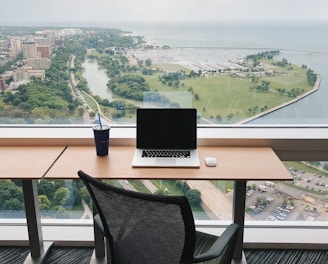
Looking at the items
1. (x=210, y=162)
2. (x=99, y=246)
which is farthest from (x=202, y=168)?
(x=99, y=246)

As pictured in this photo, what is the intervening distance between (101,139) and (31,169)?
449 millimetres

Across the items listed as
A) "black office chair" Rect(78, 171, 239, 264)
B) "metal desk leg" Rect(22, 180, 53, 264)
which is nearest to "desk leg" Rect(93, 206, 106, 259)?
"metal desk leg" Rect(22, 180, 53, 264)

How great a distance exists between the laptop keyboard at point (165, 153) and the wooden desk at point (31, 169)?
0.57 meters

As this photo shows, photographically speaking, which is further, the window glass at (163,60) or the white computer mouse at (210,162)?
the window glass at (163,60)

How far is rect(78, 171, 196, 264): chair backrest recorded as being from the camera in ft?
4.58

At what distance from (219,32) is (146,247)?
173 cm

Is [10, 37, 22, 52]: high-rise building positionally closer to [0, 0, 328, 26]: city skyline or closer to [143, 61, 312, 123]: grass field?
[0, 0, 328, 26]: city skyline

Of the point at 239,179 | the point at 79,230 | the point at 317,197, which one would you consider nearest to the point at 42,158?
the point at 79,230

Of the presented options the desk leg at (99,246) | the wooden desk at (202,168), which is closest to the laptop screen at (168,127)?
the wooden desk at (202,168)

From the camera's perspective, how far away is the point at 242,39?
277 cm

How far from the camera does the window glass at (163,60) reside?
271cm

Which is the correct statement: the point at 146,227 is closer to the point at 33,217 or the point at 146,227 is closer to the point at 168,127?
the point at 168,127

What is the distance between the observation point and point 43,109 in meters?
2.85

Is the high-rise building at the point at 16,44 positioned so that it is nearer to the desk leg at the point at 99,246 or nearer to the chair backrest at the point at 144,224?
the desk leg at the point at 99,246
